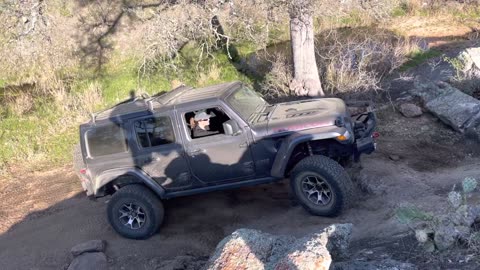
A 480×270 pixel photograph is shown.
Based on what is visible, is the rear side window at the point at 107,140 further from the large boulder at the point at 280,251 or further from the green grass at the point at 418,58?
the green grass at the point at 418,58

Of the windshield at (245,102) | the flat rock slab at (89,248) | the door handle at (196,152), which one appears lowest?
the flat rock slab at (89,248)

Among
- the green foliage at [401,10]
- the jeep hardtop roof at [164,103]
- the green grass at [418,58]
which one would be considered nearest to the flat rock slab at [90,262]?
the jeep hardtop roof at [164,103]

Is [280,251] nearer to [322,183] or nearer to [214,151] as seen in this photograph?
[322,183]

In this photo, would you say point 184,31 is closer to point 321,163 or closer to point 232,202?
point 232,202

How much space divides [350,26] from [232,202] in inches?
376

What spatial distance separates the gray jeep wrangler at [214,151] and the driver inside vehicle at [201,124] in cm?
4

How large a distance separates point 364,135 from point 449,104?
2.99m

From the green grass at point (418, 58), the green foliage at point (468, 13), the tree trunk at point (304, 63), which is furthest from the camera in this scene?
the green foliage at point (468, 13)

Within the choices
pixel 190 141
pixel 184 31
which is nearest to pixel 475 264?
pixel 190 141

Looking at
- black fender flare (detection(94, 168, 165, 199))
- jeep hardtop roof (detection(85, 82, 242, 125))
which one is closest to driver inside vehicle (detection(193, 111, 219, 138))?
jeep hardtop roof (detection(85, 82, 242, 125))

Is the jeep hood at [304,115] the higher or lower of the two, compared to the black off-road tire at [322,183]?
higher

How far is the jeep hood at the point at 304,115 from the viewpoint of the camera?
258 inches

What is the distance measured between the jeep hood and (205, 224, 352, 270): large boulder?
1.96 metres

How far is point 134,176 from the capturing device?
23.2ft
